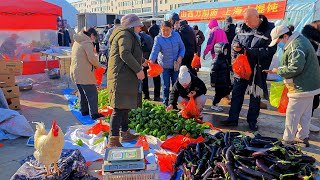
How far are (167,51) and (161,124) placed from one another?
179 centimetres

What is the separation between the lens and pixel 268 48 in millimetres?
4629

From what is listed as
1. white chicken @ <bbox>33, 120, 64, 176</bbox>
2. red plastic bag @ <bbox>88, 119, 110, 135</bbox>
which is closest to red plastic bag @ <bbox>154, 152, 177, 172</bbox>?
white chicken @ <bbox>33, 120, 64, 176</bbox>

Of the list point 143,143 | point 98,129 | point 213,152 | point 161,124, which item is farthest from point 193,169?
point 98,129

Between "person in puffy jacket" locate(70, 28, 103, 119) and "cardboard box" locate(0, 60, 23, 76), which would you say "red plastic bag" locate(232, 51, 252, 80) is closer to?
"person in puffy jacket" locate(70, 28, 103, 119)

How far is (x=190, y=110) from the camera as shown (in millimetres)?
5375

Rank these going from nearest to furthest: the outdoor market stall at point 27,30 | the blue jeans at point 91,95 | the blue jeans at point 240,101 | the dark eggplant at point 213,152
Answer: the dark eggplant at point 213,152
the blue jeans at point 240,101
the blue jeans at point 91,95
the outdoor market stall at point 27,30

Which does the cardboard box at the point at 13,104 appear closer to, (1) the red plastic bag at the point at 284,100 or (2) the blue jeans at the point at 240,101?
(2) the blue jeans at the point at 240,101

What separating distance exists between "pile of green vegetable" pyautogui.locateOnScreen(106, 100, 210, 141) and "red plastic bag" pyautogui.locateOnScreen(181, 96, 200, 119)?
151 mm

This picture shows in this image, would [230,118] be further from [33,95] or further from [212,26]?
[33,95]

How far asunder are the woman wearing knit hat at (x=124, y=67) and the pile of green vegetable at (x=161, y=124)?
3.02 feet

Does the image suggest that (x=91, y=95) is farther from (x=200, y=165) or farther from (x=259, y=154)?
(x=259, y=154)

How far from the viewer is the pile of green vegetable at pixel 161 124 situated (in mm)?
4734

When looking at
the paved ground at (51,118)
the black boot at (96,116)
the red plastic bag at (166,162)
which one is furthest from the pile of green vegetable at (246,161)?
the black boot at (96,116)

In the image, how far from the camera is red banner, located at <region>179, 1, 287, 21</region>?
30.3ft
